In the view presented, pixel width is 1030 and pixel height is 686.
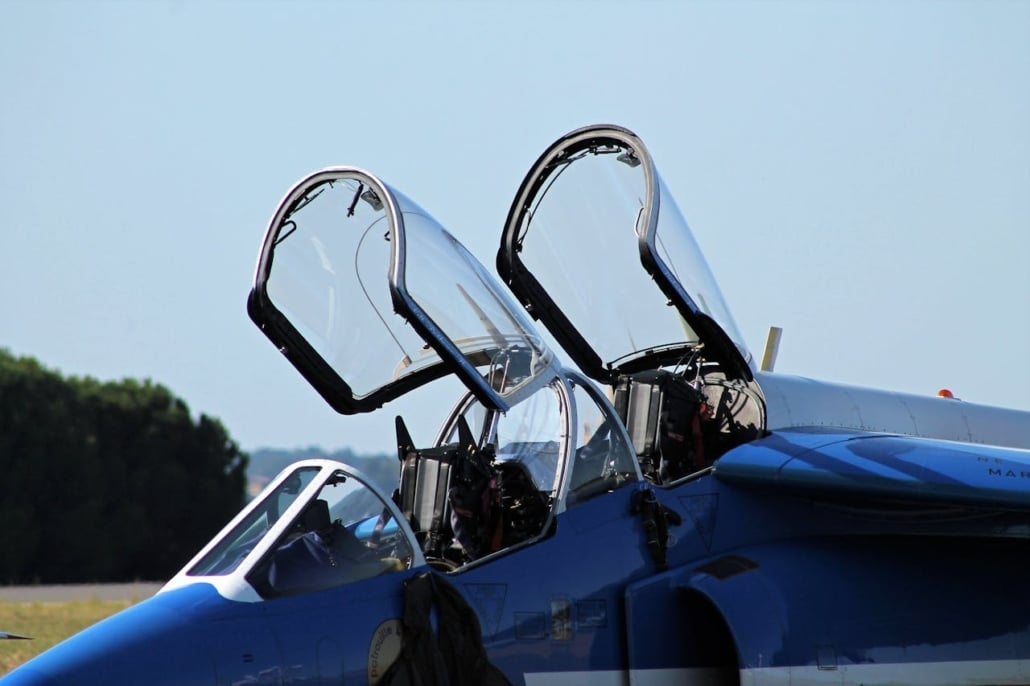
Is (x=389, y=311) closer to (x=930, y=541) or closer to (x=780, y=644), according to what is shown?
(x=780, y=644)

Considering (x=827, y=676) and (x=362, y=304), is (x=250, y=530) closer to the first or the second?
(x=362, y=304)

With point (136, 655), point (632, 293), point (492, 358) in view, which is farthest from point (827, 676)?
point (136, 655)

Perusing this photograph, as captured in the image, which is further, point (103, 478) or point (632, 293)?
point (103, 478)

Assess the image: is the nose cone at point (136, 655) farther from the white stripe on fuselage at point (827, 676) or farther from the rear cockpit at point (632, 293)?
the rear cockpit at point (632, 293)

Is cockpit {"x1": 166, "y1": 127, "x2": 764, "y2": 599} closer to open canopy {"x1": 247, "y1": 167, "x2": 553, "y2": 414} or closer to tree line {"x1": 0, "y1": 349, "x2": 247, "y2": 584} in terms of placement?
open canopy {"x1": 247, "y1": 167, "x2": 553, "y2": 414}

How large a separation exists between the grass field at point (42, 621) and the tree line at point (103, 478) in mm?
20106

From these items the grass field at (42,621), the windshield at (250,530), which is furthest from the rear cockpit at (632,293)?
the grass field at (42,621)

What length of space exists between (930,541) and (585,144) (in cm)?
369

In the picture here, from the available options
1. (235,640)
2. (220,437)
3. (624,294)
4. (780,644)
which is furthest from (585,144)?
(220,437)

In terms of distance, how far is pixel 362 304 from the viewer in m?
8.95

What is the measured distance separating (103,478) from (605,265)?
1477 inches

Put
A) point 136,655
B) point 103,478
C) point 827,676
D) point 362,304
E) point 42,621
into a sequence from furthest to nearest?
point 103,478 < point 42,621 < point 362,304 < point 827,676 < point 136,655

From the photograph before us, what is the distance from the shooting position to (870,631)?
8.89 meters

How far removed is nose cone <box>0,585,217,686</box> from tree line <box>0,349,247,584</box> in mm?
37168
